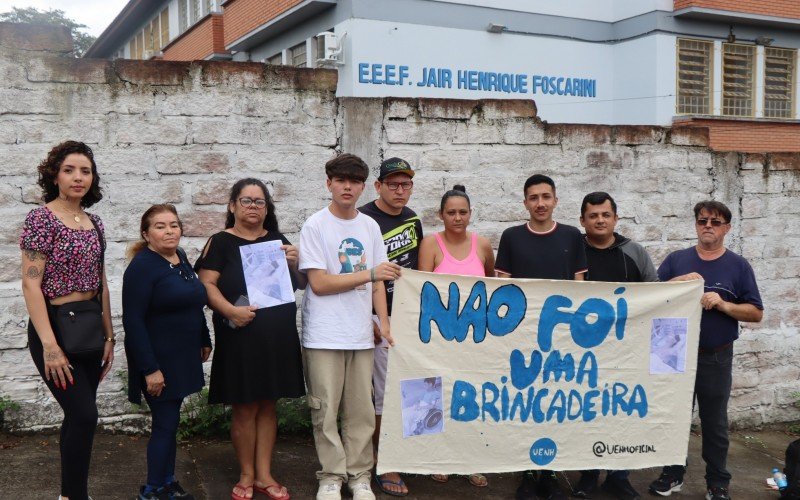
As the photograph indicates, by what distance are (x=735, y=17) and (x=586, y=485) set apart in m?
16.1

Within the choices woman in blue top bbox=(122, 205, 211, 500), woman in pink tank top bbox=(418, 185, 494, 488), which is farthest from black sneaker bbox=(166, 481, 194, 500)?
woman in pink tank top bbox=(418, 185, 494, 488)

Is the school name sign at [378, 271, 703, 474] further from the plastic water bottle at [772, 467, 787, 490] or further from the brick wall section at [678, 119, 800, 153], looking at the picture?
the brick wall section at [678, 119, 800, 153]

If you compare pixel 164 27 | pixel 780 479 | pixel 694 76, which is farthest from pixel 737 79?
pixel 164 27

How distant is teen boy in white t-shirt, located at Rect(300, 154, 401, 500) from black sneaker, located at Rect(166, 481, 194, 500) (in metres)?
0.70

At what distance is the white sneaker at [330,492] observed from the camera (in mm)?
4281

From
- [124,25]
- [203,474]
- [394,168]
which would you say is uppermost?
[124,25]

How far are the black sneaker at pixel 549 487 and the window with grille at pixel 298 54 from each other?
14.2 meters

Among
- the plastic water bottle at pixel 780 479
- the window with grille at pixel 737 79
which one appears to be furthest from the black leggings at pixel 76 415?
the window with grille at pixel 737 79

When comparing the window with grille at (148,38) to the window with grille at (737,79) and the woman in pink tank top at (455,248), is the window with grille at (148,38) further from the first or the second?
the woman in pink tank top at (455,248)

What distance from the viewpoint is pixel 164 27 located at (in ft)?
85.1

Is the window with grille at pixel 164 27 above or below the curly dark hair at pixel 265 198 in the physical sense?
above

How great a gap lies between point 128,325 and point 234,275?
602 mm

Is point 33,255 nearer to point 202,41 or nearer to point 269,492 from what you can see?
point 269,492

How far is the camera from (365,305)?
436cm
